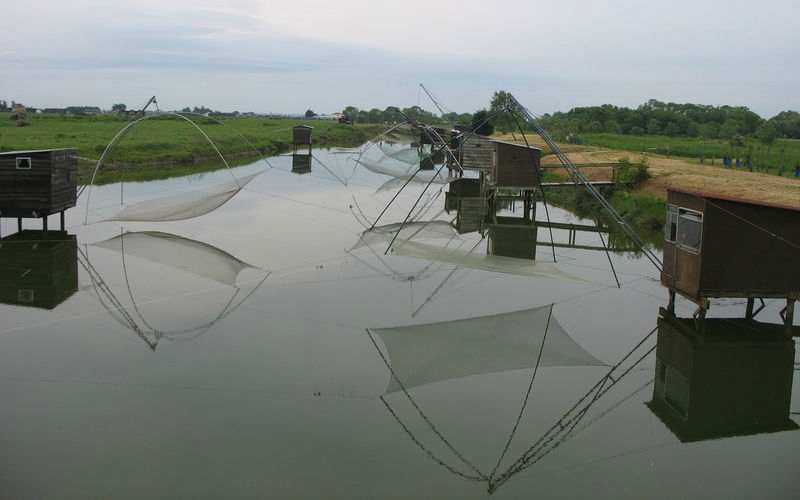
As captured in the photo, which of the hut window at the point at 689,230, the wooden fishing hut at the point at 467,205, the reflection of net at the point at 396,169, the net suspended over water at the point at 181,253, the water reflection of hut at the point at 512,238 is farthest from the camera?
the reflection of net at the point at 396,169

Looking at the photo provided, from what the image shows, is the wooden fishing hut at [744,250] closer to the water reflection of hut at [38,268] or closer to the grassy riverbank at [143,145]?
the water reflection of hut at [38,268]

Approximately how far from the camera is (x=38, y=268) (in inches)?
485

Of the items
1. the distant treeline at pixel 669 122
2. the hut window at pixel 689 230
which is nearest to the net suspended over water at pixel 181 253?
the hut window at pixel 689 230

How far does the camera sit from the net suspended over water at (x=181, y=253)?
12.4 m

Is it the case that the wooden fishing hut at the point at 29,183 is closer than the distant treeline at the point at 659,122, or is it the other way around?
the wooden fishing hut at the point at 29,183

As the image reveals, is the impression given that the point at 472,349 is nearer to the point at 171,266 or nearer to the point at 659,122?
the point at 171,266

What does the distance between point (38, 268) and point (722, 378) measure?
10.9 meters

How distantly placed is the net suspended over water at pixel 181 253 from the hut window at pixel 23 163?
7.20 ft

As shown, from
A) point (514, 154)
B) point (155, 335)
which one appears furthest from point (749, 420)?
point (514, 154)

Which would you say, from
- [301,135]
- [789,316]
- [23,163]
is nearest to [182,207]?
[23,163]

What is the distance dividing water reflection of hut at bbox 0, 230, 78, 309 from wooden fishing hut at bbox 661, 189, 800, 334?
30.2ft


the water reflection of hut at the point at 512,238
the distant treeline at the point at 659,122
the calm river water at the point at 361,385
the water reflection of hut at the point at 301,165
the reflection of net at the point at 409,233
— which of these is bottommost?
the calm river water at the point at 361,385

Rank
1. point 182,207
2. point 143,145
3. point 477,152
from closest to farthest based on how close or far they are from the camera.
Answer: point 182,207
point 477,152
point 143,145

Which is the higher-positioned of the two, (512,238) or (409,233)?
(409,233)
